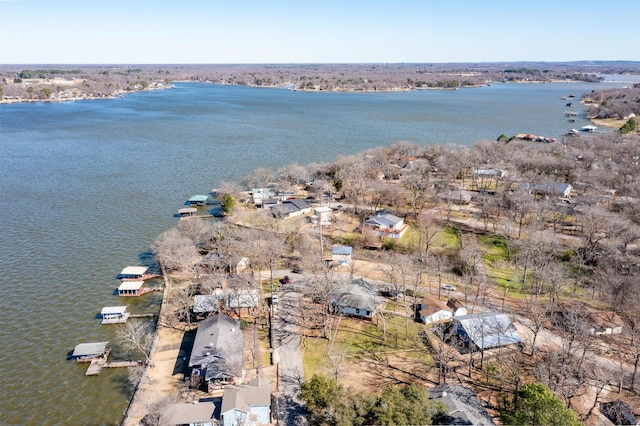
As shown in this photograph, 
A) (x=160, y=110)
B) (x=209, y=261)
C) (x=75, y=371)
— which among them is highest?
(x=160, y=110)

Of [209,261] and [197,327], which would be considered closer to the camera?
[197,327]

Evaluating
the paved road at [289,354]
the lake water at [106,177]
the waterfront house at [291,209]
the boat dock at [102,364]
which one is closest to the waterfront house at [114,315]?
the lake water at [106,177]

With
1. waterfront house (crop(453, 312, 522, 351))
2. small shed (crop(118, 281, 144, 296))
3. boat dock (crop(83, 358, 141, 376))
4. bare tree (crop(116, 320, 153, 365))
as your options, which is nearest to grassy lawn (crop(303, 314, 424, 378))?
waterfront house (crop(453, 312, 522, 351))

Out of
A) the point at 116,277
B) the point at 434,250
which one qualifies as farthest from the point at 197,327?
the point at 434,250

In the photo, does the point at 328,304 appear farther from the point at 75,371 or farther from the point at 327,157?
the point at 327,157

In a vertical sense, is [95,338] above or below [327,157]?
below

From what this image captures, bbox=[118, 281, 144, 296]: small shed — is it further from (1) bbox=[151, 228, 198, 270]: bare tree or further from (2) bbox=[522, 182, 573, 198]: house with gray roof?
(2) bbox=[522, 182, 573, 198]: house with gray roof

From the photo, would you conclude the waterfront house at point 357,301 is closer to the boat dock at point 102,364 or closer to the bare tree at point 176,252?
the boat dock at point 102,364
